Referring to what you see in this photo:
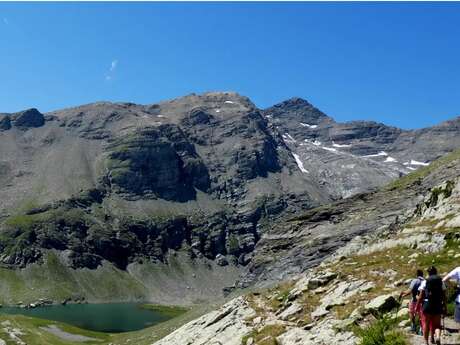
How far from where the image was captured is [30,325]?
138250 mm

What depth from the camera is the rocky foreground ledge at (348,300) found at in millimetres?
23528

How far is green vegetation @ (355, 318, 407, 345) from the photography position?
18.9m

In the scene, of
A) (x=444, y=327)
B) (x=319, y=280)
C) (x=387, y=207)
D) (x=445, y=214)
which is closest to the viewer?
(x=444, y=327)

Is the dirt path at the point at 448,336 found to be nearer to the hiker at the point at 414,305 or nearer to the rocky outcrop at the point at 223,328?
the hiker at the point at 414,305

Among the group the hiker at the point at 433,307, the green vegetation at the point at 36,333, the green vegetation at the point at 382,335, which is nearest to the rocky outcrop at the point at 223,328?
the green vegetation at the point at 382,335

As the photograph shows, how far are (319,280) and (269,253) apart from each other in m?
74.9

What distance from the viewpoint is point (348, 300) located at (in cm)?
2727

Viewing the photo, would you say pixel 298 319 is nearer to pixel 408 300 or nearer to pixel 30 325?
pixel 408 300

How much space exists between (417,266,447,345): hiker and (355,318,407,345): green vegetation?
1006mm

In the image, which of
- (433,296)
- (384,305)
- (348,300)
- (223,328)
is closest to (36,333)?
(223,328)

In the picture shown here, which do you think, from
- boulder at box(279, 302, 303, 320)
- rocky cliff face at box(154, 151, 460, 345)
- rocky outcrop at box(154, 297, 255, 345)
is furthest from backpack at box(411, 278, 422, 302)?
rocky outcrop at box(154, 297, 255, 345)

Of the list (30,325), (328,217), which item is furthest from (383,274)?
(30,325)

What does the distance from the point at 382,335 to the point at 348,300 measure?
7661 mm

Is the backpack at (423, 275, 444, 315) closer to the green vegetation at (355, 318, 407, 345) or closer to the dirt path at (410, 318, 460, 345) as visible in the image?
the dirt path at (410, 318, 460, 345)
